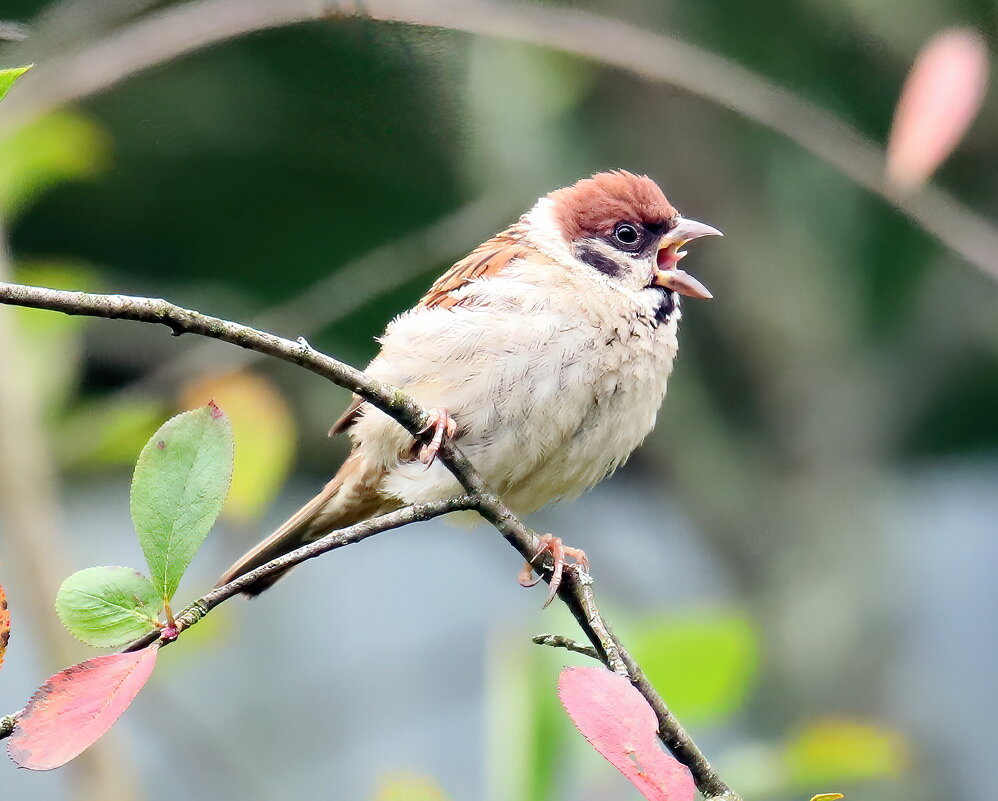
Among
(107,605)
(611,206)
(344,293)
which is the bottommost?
(107,605)

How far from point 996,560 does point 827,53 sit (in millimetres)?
1922

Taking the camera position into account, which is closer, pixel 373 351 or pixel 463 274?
pixel 463 274

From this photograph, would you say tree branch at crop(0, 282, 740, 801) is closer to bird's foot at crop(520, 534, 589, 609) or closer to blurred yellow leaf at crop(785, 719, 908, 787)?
bird's foot at crop(520, 534, 589, 609)

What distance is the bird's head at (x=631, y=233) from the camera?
2215mm

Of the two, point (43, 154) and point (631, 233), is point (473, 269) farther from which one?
point (43, 154)

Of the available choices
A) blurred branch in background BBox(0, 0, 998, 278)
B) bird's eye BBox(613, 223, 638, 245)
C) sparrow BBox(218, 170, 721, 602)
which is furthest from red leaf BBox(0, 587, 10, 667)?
bird's eye BBox(613, 223, 638, 245)

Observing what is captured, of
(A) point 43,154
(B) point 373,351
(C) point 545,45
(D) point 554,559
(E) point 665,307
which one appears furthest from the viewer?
(B) point 373,351

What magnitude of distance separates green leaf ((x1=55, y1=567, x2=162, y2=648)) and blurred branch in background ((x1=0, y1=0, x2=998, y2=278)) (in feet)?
3.13

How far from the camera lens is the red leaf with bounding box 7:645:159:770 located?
98 centimetres

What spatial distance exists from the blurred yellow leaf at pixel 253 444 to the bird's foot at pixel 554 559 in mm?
580

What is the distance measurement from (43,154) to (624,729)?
6.32ft

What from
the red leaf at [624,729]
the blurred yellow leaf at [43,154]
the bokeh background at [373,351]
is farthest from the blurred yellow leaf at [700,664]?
the blurred yellow leaf at [43,154]

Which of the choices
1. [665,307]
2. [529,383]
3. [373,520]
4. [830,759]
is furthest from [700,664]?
[373,520]

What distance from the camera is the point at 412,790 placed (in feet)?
5.33
